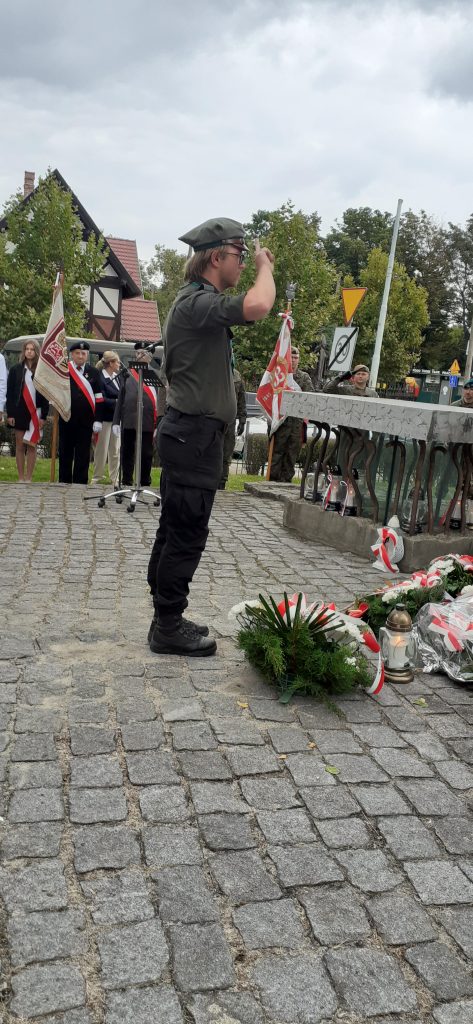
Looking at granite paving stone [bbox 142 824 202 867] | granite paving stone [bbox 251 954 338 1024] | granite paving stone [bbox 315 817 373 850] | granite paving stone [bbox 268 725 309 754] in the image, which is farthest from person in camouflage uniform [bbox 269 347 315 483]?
granite paving stone [bbox 251 954 338 1024]

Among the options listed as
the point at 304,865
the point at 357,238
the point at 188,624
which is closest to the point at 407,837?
the point at 304,865

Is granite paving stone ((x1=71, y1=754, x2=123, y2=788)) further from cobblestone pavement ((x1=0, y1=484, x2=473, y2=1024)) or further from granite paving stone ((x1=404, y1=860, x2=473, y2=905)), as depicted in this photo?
granite paving stone ((x1=404, y1=860, x2=473, y2=905))

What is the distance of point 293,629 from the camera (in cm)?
443

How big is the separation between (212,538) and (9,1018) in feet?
22.3

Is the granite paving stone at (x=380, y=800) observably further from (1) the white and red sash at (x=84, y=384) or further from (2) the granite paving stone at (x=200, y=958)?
(1) the white and red sash at (x=84, y=384)

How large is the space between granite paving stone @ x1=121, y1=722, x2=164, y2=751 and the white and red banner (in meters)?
9.66

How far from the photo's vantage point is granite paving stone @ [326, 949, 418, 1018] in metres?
2.28

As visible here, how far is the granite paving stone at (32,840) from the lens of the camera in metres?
2.84

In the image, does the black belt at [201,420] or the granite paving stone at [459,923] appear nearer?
the granite paving stone at [459,923]

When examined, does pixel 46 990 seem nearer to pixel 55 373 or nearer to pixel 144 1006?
pixel 144 1006

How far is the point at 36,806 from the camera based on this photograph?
123 inches

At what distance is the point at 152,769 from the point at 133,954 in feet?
3.56

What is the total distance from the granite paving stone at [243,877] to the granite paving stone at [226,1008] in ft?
1.30

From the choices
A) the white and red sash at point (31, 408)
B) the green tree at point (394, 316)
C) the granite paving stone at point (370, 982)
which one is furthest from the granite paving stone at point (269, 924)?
the green tree at point (394, 316)
